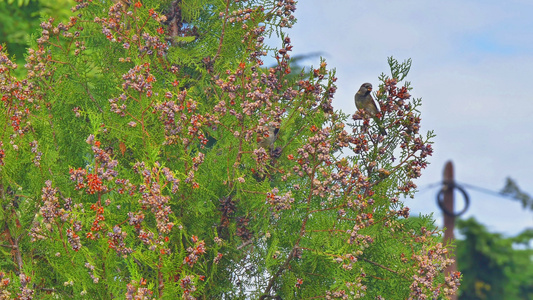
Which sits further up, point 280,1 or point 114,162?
point 280,1

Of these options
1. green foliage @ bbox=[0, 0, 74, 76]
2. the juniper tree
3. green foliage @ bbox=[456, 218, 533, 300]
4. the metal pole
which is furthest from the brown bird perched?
green foliage @ bbox=[456, 218, 533, 300]

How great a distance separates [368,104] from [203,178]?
6.07 ft

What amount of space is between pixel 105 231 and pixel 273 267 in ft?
5.73

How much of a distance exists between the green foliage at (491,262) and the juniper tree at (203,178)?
13.5 meters

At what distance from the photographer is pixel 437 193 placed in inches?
697

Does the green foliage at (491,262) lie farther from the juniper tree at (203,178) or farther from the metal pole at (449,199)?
the juniper tree at (203,178)

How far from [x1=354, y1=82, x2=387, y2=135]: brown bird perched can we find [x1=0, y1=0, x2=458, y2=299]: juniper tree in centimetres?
8

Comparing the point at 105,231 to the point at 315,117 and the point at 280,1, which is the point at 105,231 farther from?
the point at 280,1

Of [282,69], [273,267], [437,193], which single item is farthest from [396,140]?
[437,193]

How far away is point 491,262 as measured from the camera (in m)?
19.8

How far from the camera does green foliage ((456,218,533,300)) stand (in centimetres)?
1952

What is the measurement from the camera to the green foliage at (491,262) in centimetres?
1952

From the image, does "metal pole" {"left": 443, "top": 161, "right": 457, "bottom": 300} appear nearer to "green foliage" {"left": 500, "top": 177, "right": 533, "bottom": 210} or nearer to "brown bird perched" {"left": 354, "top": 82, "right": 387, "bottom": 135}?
"green foliage" {"left": 500, "top": 177, "right": 533, "bottom": 210}

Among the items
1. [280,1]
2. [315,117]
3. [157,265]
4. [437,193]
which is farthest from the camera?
[437,193]
